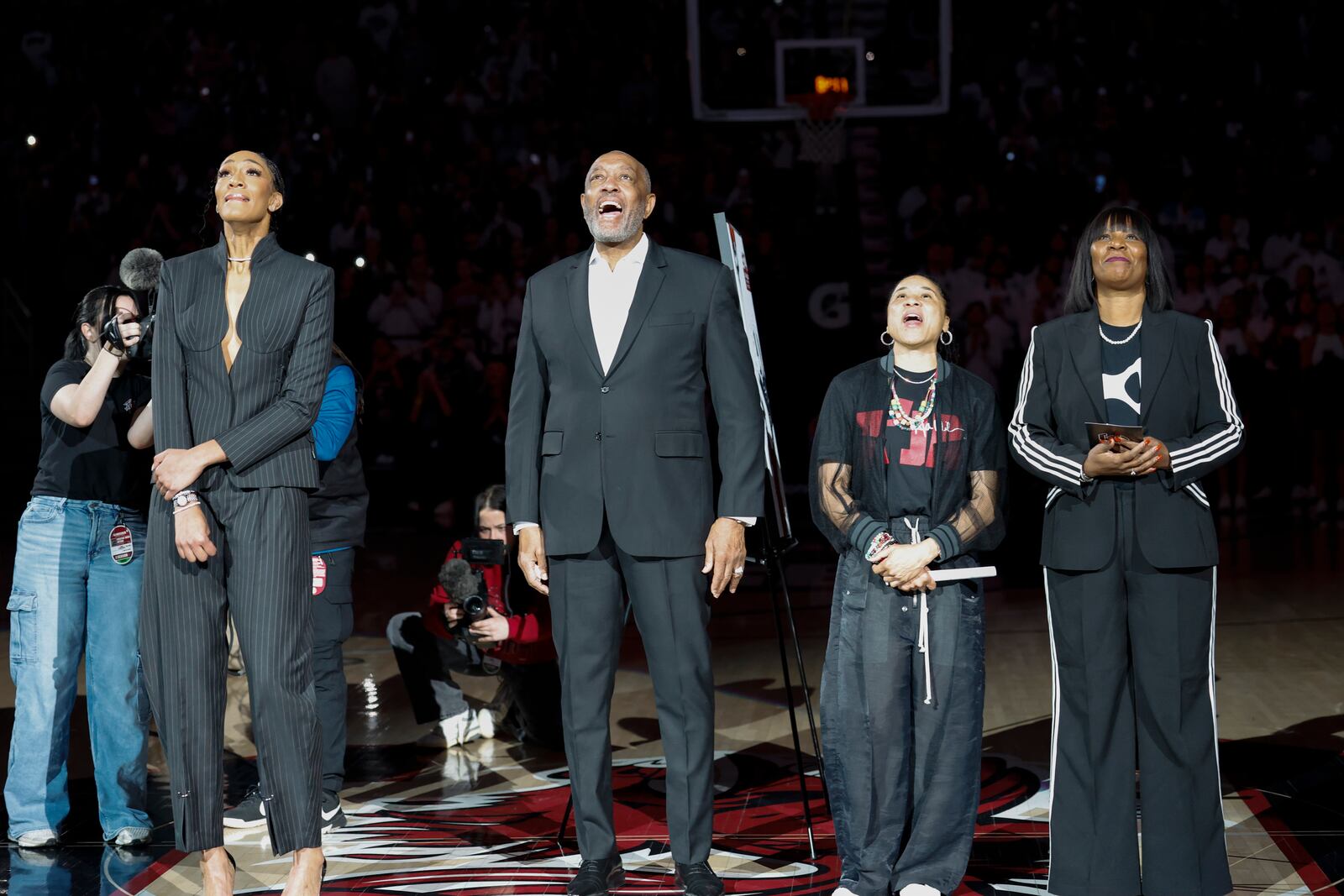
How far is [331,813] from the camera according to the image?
480 centimetres

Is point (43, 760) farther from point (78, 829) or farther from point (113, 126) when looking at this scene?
point (113, 126)

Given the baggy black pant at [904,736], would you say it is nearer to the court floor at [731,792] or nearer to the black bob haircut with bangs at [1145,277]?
the court floor at [731,792]

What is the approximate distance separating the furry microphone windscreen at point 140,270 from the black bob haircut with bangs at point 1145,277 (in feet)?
8.86

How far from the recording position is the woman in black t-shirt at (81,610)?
468 centimetres

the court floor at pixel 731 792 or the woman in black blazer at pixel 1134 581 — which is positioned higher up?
the woman in black blazer at pixel 1134 581

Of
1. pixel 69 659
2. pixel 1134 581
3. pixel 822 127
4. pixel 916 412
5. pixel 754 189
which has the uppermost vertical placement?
pixel 822 127

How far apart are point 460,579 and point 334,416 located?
1187mm

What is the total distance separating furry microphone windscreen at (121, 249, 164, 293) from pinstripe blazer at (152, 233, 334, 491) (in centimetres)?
88

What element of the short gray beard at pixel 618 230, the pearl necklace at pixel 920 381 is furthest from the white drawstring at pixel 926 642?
the short gray beard at pixel 618 230

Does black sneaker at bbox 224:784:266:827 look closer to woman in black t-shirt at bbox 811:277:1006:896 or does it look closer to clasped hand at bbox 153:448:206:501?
clasped hand at bbox 153:448:206:501

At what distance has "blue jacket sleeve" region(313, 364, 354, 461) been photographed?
15.5ft

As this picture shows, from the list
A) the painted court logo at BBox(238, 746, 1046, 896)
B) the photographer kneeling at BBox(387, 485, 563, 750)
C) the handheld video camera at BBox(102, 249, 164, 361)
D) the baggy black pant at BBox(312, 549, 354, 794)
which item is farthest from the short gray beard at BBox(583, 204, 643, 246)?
the photographer kneeling at BBox(387, 485, 563, 750)

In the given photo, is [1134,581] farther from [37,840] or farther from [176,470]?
[37,840]

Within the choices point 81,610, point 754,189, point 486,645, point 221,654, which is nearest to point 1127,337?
point 221,654
